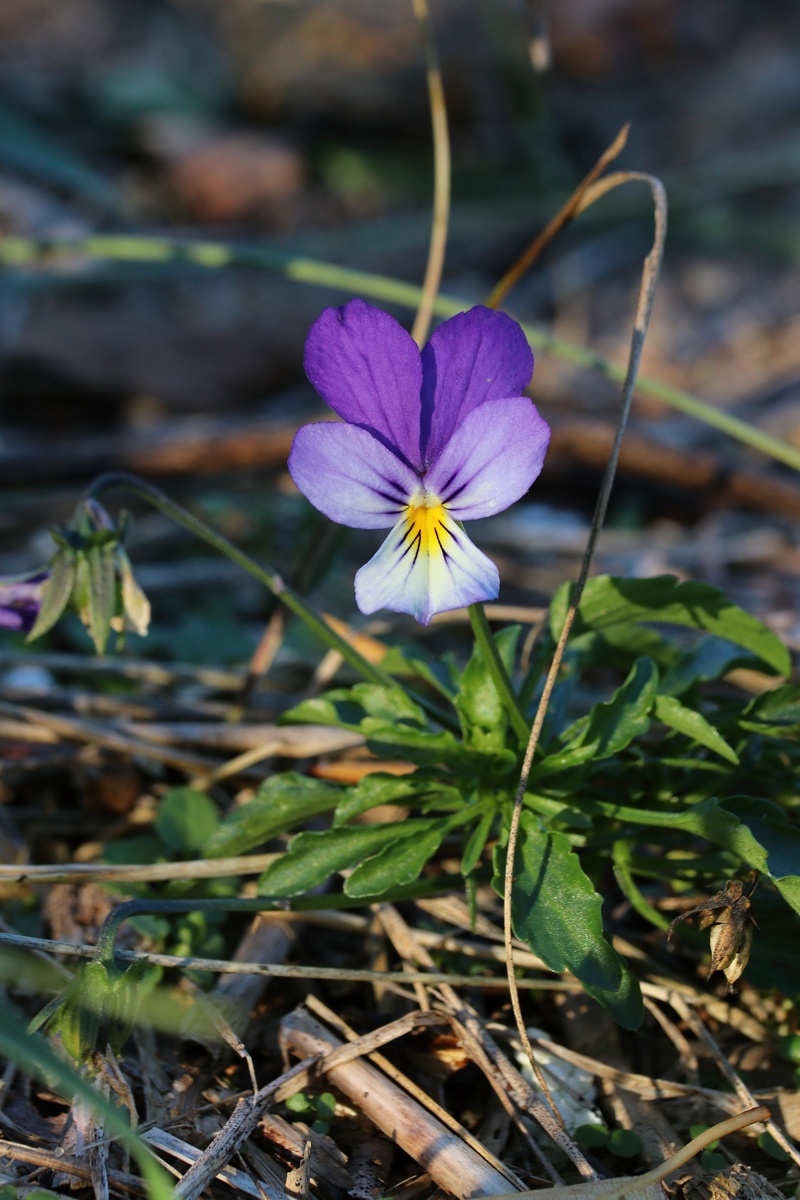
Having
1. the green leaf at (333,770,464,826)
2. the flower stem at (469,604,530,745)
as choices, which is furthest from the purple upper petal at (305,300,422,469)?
the green leaf at (333,770,464,826)

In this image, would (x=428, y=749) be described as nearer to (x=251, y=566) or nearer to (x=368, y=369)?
(x=251, y=566)

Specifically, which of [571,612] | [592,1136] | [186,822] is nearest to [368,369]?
[571,612]

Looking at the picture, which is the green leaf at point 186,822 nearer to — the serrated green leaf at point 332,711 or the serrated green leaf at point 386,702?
the serrated green leaf at point 332,711

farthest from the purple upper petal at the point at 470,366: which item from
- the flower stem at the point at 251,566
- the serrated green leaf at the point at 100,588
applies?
the serrated green leaf at the point at 100,588

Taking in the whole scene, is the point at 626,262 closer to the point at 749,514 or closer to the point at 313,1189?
the point at 749,514

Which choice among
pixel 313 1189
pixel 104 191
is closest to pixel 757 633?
pixel 313 1189

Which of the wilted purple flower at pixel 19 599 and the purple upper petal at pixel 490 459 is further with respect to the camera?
the wilted purple flower at pixel 19 599
